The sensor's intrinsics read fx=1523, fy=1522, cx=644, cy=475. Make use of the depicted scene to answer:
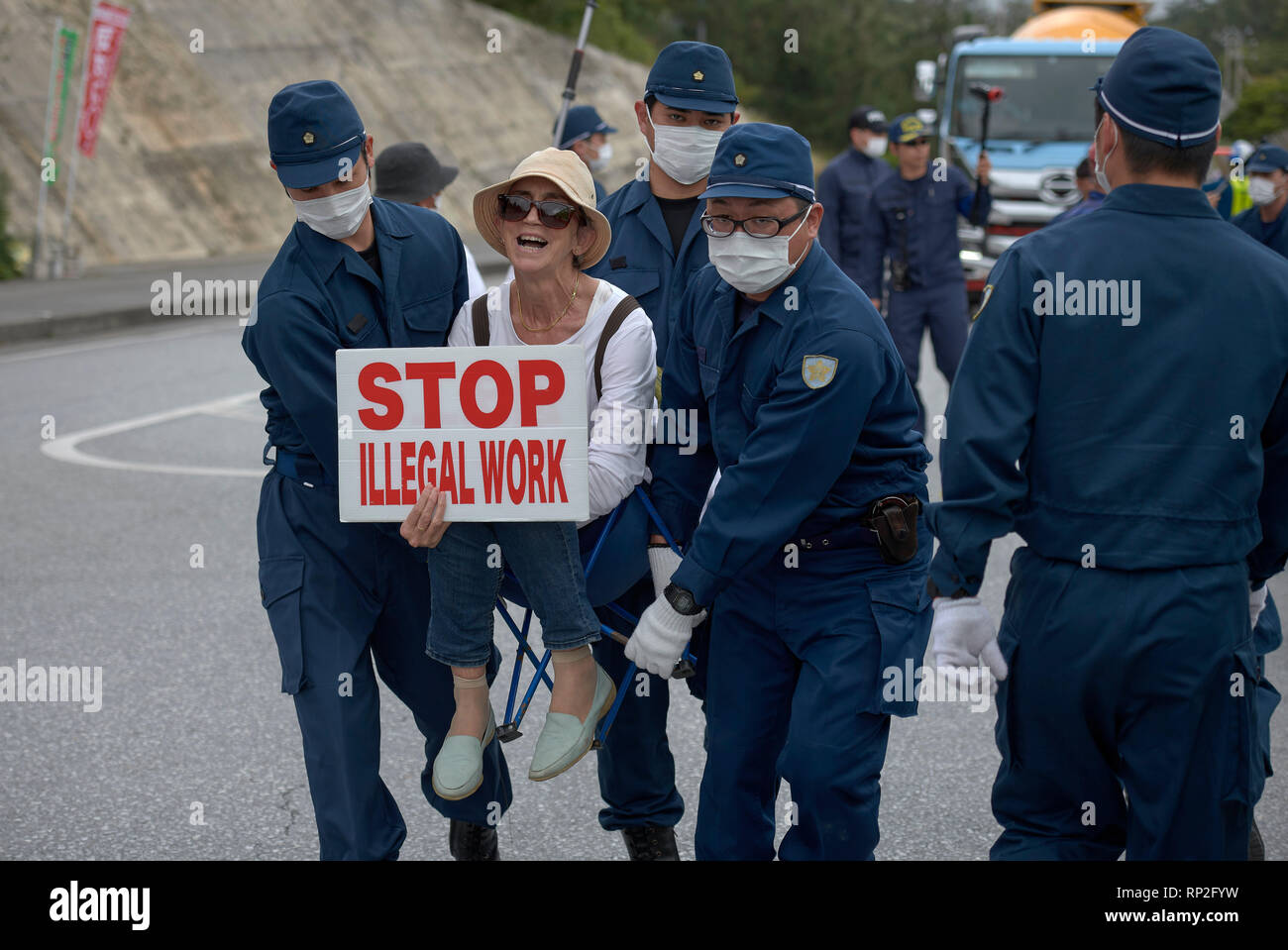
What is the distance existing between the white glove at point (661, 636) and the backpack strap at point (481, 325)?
809mm

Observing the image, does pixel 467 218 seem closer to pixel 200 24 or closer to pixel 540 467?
pixel 200 24

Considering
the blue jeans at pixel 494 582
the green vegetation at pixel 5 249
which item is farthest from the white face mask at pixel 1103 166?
the green vegetation at pixel 5 249

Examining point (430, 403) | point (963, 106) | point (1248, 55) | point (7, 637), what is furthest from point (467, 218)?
point (1248, 55)

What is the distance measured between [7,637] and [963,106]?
1334cm

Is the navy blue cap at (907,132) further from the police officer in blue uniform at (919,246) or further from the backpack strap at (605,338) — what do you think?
the backpack strap at (605,338)

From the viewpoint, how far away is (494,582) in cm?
349

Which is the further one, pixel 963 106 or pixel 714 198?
pixel 963 106

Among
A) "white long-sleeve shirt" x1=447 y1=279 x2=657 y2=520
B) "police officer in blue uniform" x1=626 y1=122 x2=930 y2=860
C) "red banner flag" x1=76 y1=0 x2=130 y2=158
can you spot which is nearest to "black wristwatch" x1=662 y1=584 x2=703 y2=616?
"police officer in blue uniform" x1=626 y1=122 x2=930 y2=860

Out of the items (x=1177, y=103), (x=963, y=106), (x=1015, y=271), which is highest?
(x=963, y=106)

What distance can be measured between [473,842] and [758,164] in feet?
6.37

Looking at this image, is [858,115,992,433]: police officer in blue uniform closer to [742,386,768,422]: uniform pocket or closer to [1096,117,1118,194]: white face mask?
[742,386,768,422]: uniform pocket

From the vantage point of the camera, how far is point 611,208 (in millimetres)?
4531

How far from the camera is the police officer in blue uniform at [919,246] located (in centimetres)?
962
